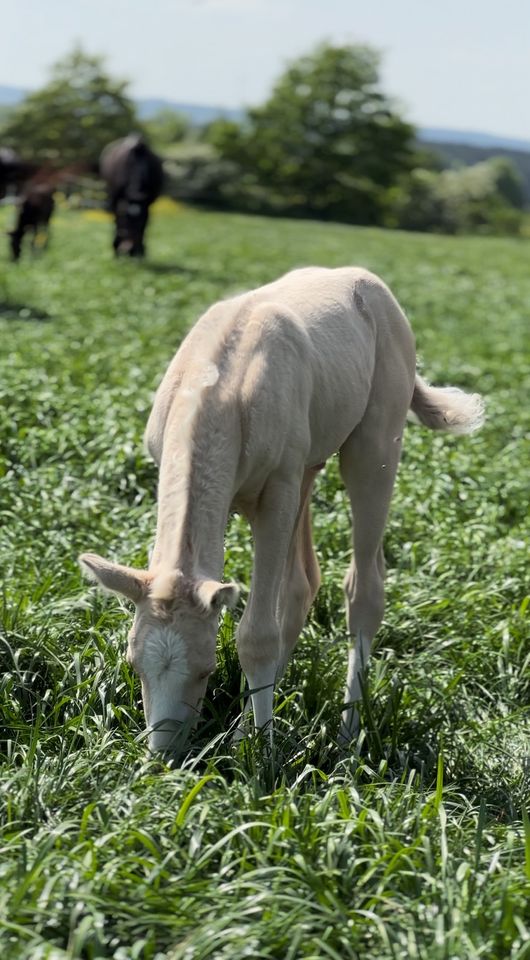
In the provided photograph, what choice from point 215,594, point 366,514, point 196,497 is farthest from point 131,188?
point 215,594

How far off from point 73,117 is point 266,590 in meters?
66.7

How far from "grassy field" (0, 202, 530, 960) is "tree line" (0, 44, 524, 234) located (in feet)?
168

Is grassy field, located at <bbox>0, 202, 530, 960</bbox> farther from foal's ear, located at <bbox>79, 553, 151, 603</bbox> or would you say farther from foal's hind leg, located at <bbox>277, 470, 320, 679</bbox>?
foal's ear, located at <bbox>79, 553, 151, 603</bbox>

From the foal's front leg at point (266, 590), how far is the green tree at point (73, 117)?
62379mm

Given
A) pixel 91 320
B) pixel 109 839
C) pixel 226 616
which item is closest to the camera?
pixel 109 839

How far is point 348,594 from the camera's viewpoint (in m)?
4.91

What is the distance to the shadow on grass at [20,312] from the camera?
457 inches

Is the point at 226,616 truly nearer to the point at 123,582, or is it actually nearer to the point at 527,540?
the point at 123,582

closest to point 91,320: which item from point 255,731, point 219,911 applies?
point 255,731

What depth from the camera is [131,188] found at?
20.6 meters

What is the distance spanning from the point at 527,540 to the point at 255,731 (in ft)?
9.17

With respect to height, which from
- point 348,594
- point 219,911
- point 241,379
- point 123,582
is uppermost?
point 241,379

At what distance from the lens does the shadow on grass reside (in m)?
11.6

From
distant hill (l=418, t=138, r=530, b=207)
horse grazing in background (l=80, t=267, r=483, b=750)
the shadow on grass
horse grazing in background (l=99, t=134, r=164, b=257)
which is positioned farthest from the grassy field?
distant hill (l=418, t=138, r=530, b=207)
